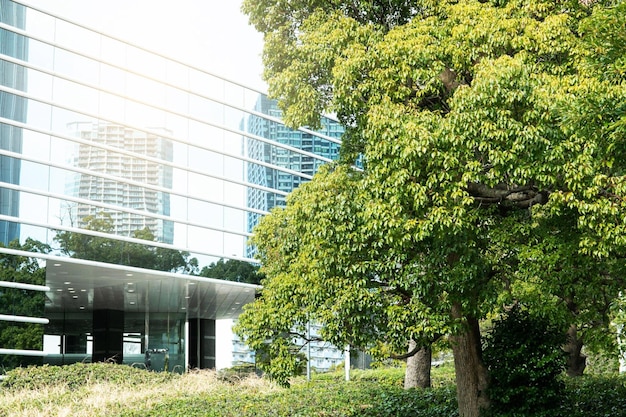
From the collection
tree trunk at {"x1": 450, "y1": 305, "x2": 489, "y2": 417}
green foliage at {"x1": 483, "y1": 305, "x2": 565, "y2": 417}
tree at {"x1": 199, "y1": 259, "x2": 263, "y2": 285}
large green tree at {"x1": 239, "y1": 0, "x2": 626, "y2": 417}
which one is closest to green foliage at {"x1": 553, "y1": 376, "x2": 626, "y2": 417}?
green foliage at {"x1": 483, "y1": 305, "x2": 565, "y2": 417}

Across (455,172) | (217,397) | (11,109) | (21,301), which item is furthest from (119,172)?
(455,172)

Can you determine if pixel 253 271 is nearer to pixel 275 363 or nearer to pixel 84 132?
pixel 84 132

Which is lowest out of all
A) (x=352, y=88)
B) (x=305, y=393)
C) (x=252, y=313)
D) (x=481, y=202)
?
(x=305, y=393)

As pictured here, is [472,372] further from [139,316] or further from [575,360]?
[139,316]

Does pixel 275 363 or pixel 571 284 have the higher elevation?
pixel 571 284

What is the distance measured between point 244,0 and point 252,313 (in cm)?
634

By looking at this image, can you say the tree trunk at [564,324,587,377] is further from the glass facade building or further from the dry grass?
the glass facade building

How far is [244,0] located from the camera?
51.3 ft

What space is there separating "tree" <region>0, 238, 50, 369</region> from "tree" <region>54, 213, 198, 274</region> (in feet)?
2.88

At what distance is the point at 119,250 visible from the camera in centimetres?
2508

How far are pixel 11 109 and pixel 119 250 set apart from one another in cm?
552

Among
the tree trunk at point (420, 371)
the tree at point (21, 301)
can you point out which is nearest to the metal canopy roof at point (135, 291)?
the tree at point (21, 301)

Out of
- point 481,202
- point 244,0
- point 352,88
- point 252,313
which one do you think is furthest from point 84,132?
point 481,202

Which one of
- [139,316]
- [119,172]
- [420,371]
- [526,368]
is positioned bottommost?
[420,371]
